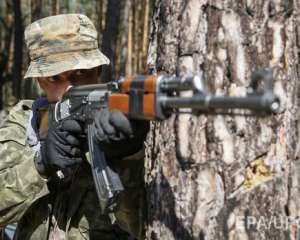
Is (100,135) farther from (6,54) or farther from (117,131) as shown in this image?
(6,54)

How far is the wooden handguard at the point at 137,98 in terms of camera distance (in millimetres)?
1645

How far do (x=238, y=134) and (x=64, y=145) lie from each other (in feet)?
2.33

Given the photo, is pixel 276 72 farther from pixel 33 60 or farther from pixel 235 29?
pixel 33 60

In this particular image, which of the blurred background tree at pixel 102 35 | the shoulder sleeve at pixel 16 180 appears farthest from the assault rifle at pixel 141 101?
the blurred background tree at pixel 102 35

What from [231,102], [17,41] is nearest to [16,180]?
[231,102]

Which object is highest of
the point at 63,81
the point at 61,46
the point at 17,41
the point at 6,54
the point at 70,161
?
the point at 61,46

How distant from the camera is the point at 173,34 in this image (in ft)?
6.31

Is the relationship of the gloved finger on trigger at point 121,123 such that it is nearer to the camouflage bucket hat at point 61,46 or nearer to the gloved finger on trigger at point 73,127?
the gloved finger on trigger at point 73,127

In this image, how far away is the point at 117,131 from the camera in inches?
71.6

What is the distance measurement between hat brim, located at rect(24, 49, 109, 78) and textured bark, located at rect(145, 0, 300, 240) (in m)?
0.60

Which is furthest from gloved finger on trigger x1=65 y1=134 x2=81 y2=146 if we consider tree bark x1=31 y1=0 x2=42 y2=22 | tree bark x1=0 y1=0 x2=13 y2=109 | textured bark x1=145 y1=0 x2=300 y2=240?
tree bark x1=0 y1=0 x2=13 y2=109

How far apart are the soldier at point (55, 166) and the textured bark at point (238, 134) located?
1.30 feet

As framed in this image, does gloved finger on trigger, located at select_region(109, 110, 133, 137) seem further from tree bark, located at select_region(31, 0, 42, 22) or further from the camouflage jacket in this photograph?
tree bark, located at select_region(31, 0, 42, 22)

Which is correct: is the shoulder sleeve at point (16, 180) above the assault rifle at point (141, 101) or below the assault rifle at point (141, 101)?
below
